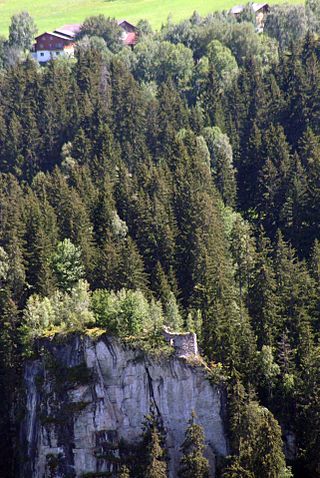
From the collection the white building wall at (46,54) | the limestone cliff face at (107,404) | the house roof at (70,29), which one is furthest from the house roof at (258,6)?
the limestone cliff face at (107,404)

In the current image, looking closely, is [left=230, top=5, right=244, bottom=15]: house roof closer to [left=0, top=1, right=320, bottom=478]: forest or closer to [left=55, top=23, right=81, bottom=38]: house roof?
[left=0, top=1, right=320, bottom=478]: forest

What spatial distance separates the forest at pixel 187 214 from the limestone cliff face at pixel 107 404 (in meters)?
1.70

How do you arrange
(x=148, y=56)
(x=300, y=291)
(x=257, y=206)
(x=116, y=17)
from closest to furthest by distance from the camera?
(x=300, y=291) → (x=257, y=206) → (x=148, y=56) → (x=116, y=17)

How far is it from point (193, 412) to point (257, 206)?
43910mm

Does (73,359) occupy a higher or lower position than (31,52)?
lower

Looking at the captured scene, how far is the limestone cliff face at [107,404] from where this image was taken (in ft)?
240

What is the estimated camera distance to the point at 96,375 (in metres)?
75.1

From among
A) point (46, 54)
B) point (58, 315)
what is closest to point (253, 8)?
point (46, 54)

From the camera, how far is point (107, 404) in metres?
74.9

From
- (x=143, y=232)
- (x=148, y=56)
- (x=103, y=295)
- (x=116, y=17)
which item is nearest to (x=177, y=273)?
(x=143, y=232)

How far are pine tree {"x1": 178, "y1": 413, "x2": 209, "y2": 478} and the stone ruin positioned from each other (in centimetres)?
603

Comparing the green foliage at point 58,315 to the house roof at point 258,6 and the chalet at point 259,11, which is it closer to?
the chalet at point 259,11

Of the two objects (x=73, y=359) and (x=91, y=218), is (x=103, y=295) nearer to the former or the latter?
(x=73, y=359)

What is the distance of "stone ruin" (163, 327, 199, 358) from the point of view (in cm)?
7250
